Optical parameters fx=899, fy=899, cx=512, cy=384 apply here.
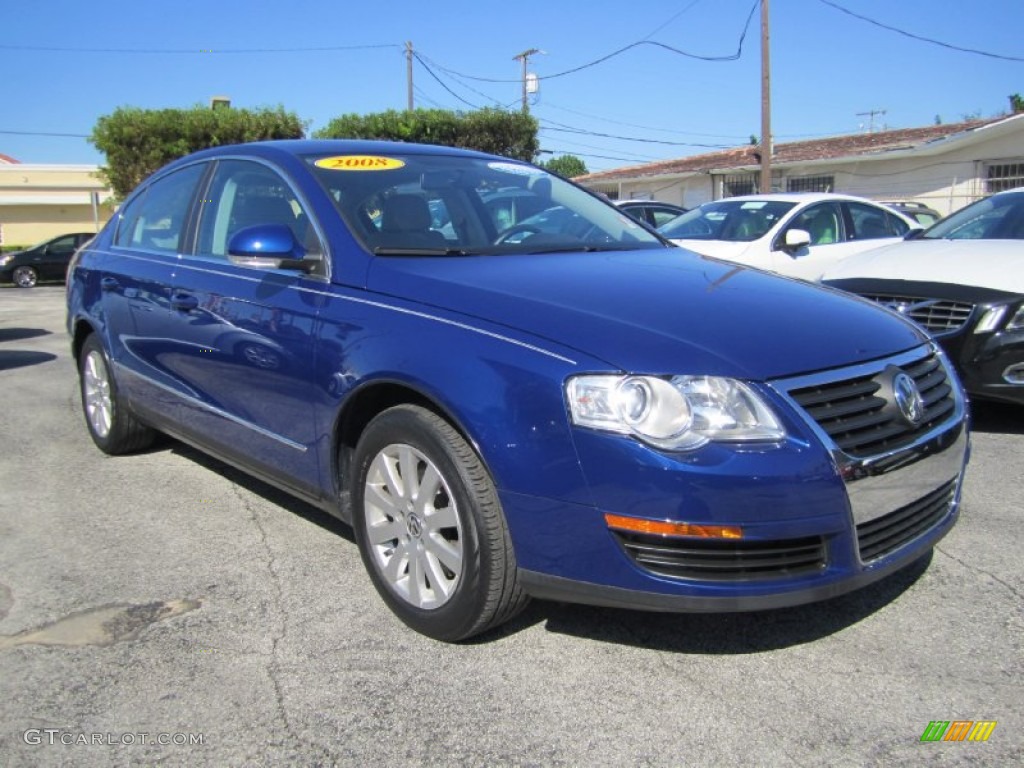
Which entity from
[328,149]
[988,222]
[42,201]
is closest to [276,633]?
[328,149]

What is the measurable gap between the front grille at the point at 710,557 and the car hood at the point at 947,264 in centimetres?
351

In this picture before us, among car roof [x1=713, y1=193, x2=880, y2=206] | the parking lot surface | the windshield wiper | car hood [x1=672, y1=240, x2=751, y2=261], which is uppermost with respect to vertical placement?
car roof [x1=713, y1=193, x2=880, y2=206]

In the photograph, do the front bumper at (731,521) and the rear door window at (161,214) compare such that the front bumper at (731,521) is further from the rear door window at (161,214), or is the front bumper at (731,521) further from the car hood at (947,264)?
the car hood at (947,264)

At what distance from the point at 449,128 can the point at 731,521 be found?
24.2 m

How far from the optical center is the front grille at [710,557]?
247cm

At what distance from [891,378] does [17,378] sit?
25.2 ft

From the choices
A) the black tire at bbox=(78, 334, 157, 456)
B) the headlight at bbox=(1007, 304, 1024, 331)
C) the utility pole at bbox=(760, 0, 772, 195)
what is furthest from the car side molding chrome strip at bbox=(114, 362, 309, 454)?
the utility pole at bbox=(760, 0, 772, 195)

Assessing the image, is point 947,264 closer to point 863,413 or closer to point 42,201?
point 863,413

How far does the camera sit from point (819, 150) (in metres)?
26.2

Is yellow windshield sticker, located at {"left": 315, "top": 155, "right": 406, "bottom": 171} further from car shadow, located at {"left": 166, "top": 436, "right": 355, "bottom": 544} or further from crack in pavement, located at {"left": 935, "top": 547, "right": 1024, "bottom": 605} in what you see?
crack in pavement, located at {"left": 935, "top": 547, "right": 1024, "bottom": 605}

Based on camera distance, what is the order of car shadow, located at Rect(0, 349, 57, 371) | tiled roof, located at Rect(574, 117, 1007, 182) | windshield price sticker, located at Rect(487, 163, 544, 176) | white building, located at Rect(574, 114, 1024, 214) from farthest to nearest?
1. tiled roof, located at Rect(574, 117, 1007, 182)
2. white building, located at Rect(574, 114, 1024, 214)
3. car shadow, located at Rect(0, 349, 57, 371)
4. windshield price sticker, located at Rect(487, 163, 544, 176)

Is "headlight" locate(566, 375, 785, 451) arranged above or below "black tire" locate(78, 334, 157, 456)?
above

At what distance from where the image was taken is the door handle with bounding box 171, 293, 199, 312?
401cm

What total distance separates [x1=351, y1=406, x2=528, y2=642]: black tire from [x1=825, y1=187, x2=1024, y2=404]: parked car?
→ 3.56 meters
